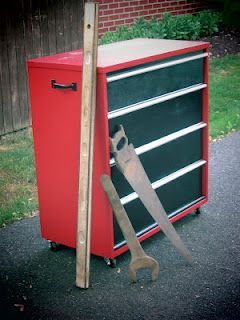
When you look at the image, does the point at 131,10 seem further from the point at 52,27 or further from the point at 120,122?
the point at 120,122

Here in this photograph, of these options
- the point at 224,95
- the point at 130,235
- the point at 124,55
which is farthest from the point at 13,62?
the point at 130,235

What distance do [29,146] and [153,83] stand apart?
2.62m

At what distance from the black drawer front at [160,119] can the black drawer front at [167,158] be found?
0.10 meters

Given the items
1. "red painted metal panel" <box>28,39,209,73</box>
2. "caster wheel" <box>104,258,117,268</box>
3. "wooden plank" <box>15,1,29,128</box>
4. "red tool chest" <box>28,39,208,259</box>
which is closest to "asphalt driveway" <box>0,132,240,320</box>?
"caster wheel" <box>104,258,117,268</box>

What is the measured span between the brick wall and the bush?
118 mm

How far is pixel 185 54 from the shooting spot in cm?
432

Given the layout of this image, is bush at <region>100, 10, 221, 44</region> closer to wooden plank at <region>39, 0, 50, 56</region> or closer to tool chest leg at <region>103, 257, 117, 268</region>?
wooden plank at <region>39, 0, 50, 56</region>

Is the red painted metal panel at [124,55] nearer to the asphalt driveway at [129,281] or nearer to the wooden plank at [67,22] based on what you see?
the asphalt driveway at [129,281]

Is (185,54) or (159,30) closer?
(185,54)

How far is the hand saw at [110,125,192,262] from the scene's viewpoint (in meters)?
3.76

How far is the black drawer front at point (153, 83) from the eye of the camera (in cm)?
377

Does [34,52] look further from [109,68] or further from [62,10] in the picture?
[109,68]

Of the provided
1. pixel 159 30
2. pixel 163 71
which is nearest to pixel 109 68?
pixel 163 71

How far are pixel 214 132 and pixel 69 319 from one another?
12.5ft
